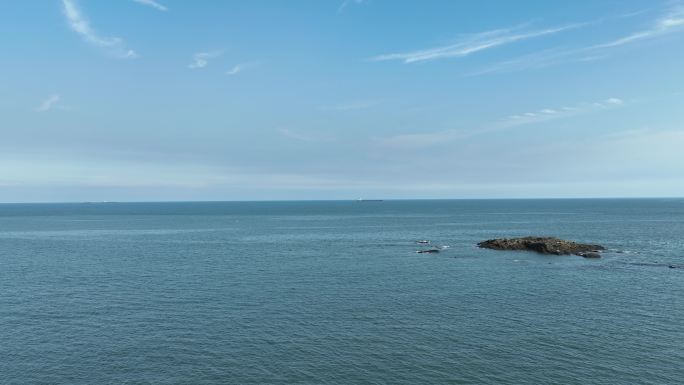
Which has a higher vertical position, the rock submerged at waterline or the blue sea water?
the rock submerged at waterline

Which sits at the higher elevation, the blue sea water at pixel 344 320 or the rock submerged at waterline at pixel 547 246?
the rock submerged at waterline at pixel 547 246

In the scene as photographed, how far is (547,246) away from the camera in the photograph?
405ft

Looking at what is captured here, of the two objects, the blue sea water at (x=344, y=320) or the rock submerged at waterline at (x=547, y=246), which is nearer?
the blue sea water at (x=344, y=320)

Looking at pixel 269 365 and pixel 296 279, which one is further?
pixel 296 279

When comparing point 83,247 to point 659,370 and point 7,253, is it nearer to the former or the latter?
point 7,253

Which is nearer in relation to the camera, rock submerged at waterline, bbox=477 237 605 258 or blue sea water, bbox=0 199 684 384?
blue sea water, bbox=0 199 684 384

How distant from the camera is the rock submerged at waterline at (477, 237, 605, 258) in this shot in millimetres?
119562

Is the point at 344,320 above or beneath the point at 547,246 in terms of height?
beneath

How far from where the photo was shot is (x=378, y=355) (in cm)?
4884

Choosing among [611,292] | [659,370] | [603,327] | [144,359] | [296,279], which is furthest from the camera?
[296,279]

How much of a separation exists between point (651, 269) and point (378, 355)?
75565 mm

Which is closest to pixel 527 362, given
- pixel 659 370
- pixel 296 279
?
pixel 659 370

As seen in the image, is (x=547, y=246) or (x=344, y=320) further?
(x=547, y=246)

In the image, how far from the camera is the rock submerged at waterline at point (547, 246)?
392 ft
